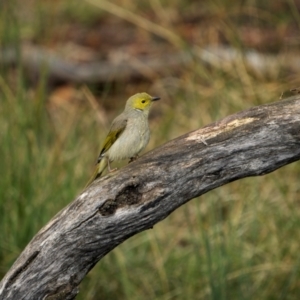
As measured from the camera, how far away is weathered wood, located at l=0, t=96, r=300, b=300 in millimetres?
3660

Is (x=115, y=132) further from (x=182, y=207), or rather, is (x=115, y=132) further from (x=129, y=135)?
(x=182, y=207)

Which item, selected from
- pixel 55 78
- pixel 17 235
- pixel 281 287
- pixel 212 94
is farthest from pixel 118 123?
pixel 55 78

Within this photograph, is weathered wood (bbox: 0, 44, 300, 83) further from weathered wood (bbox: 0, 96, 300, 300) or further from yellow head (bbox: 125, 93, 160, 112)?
weathered wood (bbox: 0, 96, 300, 300)

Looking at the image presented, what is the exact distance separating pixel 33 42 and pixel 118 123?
812 cm

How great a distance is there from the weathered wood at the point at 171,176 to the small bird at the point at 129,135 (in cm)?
50

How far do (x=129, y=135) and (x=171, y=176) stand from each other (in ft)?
2.32

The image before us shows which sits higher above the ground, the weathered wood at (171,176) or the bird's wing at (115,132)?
the bird's wing at (115,132)

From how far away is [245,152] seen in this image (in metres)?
3.68

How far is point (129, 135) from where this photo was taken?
4.33 meters

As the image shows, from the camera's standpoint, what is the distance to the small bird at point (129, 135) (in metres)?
4.29

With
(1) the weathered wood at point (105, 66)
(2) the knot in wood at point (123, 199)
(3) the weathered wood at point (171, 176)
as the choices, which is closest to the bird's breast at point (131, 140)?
(3) the weathered wood at point (171, 176)

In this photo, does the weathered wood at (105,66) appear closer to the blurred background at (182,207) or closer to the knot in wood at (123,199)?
the blurred background at (182,207)

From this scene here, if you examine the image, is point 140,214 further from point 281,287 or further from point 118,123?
point 281,287

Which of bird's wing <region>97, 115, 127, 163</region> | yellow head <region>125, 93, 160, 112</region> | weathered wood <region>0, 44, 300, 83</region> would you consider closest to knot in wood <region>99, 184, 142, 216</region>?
bird's wing <region>97, 115, 127, 163</region>
